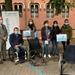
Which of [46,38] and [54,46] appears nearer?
[46,38]

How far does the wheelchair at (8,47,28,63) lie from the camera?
17.7 meters

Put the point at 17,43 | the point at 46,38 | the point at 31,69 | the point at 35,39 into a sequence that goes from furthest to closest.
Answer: the point at 46,38
the point at 35,39
the point at 17,43
the point at 31,69

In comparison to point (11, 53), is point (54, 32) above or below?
above

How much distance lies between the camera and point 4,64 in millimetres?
17531

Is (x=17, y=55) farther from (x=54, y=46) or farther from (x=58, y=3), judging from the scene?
(x=58, y=3)

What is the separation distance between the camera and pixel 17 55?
57.9 ft

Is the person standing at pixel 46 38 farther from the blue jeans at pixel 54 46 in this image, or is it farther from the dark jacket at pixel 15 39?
the dark jacket at pixel 15 39

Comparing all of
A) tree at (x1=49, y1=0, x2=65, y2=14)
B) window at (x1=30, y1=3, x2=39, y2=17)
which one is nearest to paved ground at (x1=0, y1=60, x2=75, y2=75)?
tree at (x1=49, y1=0, x2=65, y2=14)

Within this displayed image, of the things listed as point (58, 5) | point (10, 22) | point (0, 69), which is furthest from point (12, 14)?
point (0, 69)

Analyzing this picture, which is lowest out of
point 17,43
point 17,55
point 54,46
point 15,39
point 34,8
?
point 34,8

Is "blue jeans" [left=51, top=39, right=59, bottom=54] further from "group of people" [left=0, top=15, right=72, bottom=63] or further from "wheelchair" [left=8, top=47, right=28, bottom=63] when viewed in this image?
"wheelchair" [left=8, top=47, right=28, bottom=63]

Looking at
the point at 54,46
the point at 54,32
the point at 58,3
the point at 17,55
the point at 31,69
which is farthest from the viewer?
the point at 58,3

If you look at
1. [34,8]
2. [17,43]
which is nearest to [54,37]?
[17,43]

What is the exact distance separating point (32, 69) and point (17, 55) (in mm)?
1470
